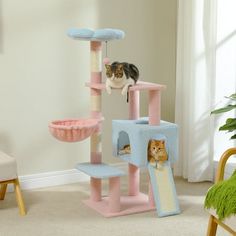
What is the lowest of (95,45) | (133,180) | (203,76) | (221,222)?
(133,180)

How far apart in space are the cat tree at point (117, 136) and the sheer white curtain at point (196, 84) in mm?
575

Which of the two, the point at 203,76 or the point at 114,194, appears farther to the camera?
the point at 203,76

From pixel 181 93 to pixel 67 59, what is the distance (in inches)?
32.4

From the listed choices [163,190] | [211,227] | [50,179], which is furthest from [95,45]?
[211,227]

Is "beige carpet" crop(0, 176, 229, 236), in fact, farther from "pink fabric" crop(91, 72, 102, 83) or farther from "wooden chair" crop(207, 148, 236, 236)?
"pink fabric" crop(91, 72, 102, 83)

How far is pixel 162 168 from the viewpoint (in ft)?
11.5

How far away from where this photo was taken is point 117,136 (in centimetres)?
368

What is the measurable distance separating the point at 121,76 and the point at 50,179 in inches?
41.2

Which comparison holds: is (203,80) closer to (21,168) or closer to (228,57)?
(228,57)

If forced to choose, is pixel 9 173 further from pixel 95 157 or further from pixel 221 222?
pixel 221 222

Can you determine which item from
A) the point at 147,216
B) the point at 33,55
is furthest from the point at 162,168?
the point at 33,55

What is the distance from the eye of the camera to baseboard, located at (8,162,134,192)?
400 centimetres

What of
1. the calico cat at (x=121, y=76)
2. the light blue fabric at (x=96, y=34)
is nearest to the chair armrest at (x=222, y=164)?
the calico cat at (x=121, y=76)

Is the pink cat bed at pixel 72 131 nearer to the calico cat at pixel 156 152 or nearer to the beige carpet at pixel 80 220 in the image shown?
the calico cat at pixel 156 152
